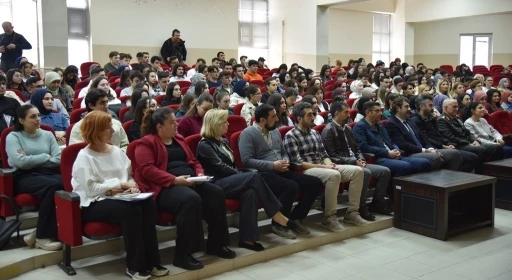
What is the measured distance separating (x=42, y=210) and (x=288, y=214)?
6.16ft

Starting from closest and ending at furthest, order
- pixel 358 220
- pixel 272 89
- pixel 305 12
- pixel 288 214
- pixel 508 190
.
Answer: pixel 288 214
pixel 358 220
pixel 508 190
pixel 272 89
pixel 305 12

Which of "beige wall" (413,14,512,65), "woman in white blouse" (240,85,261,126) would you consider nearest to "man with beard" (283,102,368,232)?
"woman in white blouse" (240,85,261,126)

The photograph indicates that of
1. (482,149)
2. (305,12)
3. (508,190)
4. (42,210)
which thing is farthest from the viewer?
(305,12)

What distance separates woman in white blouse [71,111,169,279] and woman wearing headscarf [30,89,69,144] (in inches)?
54.6

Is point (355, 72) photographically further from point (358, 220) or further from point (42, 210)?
point (42, 210)

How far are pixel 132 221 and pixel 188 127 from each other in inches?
61.6

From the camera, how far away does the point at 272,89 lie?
664cm

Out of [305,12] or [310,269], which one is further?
[305,12]

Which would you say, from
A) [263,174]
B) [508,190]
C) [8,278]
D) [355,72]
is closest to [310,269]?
[263,174]

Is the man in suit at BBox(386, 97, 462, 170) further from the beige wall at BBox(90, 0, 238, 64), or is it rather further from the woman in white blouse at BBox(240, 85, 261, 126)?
the beige wall at BBox(90, 0, 238, 64)

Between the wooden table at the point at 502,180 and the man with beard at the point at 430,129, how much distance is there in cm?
30

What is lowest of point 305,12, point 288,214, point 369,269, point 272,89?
point 369,269

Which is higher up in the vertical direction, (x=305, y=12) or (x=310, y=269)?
(x=305, y=12)

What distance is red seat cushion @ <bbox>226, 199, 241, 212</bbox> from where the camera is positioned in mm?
3886
